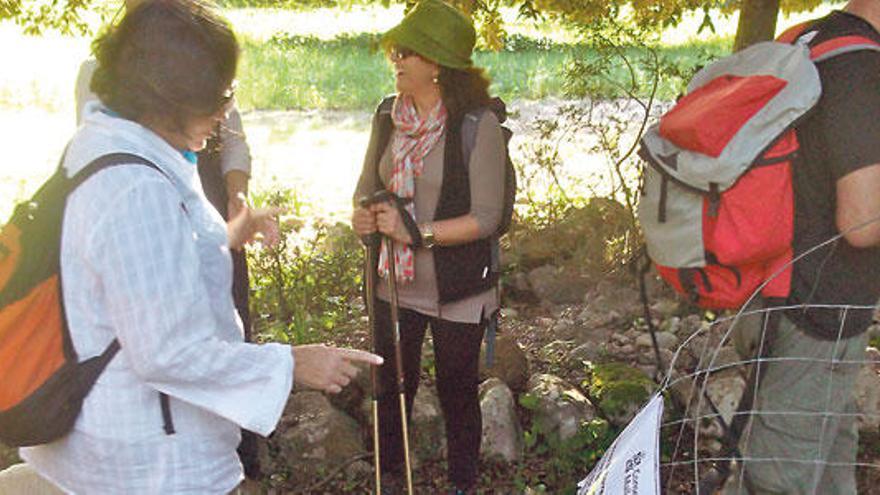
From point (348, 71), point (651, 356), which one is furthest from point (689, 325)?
point (348, 71)

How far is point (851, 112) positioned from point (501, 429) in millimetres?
2063

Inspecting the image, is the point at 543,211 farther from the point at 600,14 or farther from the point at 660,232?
the point at 660,232

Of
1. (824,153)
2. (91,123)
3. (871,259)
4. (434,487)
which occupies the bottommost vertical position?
(434,487)

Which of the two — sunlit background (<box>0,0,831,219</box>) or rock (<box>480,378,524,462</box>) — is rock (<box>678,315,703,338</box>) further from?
sunlit background (<box>0,0,831,219</box>)

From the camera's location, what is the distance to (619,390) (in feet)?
12.9

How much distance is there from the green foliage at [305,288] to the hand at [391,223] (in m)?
1.90

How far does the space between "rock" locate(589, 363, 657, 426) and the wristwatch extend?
1.30 m

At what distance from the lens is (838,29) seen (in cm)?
228

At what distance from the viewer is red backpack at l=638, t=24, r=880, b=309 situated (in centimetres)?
224

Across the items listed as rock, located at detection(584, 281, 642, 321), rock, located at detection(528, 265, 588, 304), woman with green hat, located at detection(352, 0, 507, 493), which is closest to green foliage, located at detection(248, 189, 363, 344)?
rock, located at detection(528, 265, 588, 304)

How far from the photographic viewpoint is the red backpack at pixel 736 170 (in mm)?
2236

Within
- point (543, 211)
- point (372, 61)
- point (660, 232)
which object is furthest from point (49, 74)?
point (660, 232)

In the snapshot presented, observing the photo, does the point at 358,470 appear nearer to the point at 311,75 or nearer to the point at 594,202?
the point at 594,202

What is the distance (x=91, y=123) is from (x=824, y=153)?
1614 millimetres
